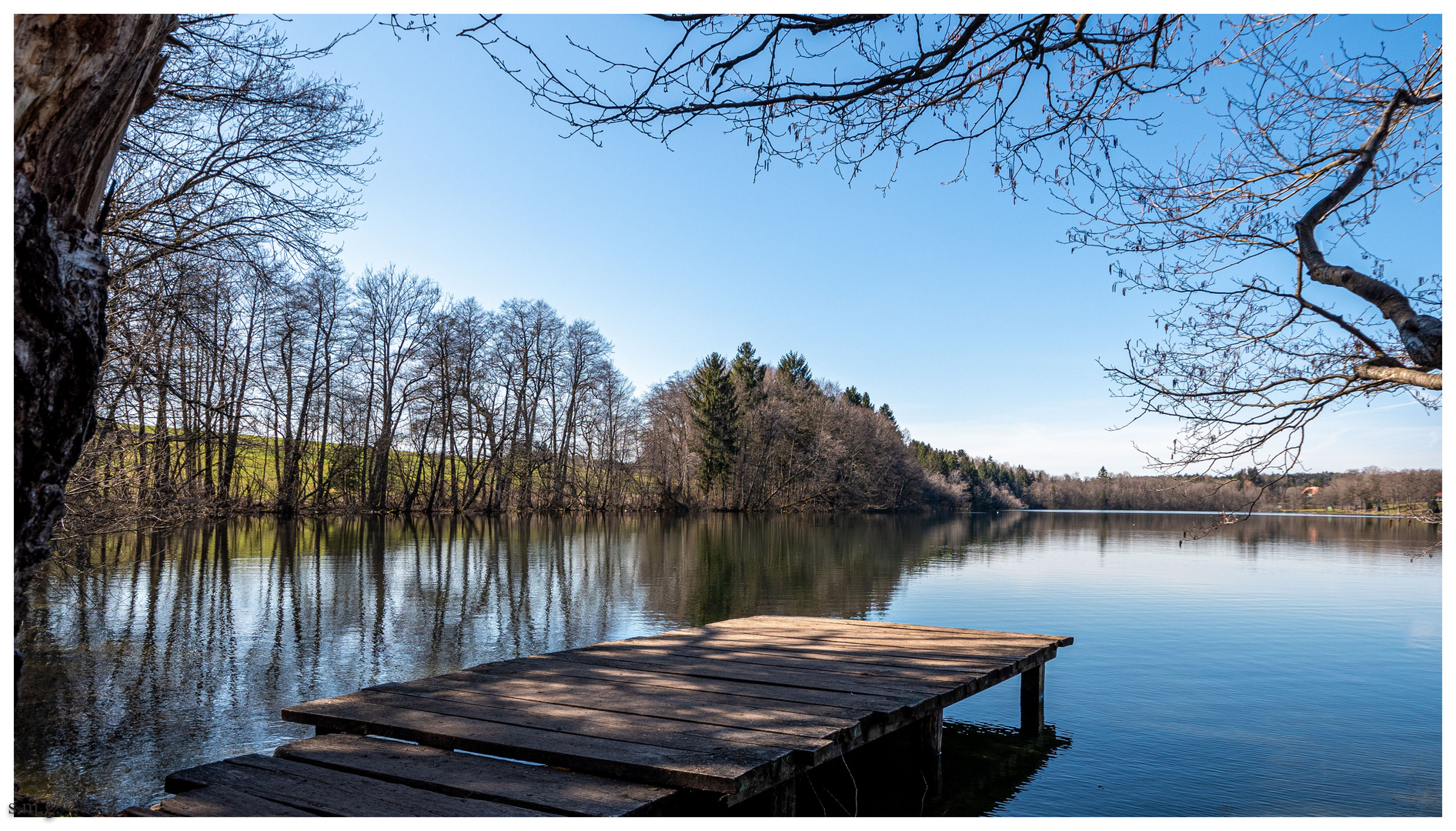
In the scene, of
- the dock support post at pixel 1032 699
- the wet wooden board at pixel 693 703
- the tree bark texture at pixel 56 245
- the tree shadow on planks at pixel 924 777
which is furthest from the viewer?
the dock support post at pixel 1032 699

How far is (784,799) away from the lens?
4.16 metres

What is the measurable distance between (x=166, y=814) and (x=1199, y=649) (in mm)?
11104

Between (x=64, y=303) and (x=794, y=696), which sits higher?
(x=64, y=303)

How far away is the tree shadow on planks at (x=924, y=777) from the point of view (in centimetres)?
539

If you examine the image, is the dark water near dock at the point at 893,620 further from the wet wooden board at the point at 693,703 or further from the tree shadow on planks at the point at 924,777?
the wet wooden board at the point at 693,703

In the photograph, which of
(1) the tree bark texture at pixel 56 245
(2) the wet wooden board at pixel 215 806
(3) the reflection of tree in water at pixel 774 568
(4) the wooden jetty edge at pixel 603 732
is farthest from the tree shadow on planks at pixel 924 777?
(3) the reflection of tree in water at pixel 774 568

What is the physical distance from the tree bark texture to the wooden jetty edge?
145cm

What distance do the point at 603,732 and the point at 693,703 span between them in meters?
0.84

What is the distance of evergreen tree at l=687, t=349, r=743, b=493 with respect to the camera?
53031 millimetres

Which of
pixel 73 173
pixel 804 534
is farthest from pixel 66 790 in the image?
pixel 804 534

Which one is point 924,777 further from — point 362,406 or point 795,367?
point 795,367

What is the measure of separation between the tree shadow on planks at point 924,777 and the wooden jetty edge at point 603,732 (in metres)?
0.23

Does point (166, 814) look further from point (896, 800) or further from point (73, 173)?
point (896, 800)

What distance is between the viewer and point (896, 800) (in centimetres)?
561
